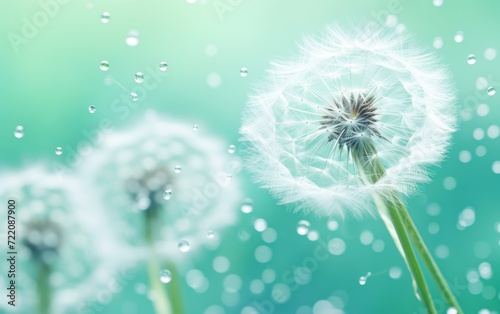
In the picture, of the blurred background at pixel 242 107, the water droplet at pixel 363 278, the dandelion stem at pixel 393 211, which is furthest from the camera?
the blurred background at pixel 242 107

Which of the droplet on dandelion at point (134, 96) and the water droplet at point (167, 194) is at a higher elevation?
the droplet on dandelion at point (134, 96)

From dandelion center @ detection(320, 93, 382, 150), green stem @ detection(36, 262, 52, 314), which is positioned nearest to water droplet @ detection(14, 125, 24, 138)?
green stem @ detection(36, 262, 52, 314)

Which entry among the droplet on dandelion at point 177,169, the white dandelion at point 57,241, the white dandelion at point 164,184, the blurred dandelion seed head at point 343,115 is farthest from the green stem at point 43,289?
the blurred dandelion seed head at point 343,115

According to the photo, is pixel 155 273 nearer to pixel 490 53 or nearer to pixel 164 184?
pixel 164 184

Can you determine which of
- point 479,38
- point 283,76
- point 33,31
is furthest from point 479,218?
point 33,31

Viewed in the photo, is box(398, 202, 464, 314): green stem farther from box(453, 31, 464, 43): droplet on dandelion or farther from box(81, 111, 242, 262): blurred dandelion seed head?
box(453, 31, 464, 43): droplet on dandelion

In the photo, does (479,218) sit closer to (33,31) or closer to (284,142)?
(284,142)

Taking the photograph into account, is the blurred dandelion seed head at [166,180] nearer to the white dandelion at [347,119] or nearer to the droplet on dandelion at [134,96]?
the droplet on dandelion at [134,96]

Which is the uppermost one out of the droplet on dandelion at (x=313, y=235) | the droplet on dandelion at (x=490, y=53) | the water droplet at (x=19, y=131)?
the water droplet at (x=19, y=131)
